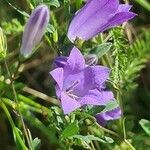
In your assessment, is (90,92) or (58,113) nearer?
(90,92)

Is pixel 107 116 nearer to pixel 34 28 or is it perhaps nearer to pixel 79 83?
pixel 79 83

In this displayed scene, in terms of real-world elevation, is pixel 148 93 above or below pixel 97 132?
below

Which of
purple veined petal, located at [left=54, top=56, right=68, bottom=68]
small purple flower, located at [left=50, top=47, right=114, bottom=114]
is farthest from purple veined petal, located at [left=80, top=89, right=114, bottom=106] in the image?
purple veined petal, located at [left=54, top=56, right=68, bottom=68]

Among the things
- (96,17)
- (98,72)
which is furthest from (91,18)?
(98,72)

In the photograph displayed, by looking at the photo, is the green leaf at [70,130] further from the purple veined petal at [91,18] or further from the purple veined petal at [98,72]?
the purple veined petal at [91,18]

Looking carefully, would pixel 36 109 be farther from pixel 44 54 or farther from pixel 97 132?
pixel 44 54

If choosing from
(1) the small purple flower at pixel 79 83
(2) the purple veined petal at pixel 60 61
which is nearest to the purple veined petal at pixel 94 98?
(1) the small purple flower at pixel 79 83

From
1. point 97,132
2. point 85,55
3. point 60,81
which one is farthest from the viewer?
point 97,132

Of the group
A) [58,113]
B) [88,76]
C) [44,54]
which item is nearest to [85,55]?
[88,76]
